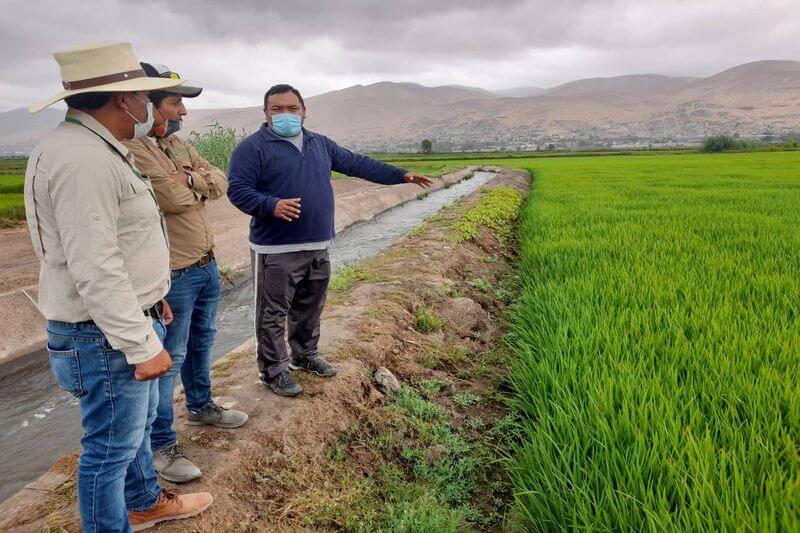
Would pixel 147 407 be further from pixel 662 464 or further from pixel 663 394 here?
pixel 663 394

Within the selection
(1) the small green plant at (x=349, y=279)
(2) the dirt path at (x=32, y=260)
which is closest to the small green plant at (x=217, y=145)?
(2) the dirt path at (x=32, y=260)

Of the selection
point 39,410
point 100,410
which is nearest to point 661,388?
point 100,410

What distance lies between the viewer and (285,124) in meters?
2.79

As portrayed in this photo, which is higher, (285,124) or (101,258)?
(285,124)

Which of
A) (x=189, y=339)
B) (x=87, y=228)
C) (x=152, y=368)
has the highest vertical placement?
(x=87, y=228)

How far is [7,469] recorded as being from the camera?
3.29 meters

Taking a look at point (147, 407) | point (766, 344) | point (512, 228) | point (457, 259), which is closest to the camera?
point (147, 407)

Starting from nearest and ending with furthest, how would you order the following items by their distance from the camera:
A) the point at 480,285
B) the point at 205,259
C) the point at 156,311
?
the point at 156,311 → the point at 205,259 → the point at 480,285

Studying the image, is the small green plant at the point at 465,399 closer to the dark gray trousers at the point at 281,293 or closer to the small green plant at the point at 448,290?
the dark gray trousers at the point at 281,293


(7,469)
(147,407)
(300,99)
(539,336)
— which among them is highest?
(300,99)

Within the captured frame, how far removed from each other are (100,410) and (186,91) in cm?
145

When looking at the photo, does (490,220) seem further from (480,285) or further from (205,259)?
(205,259)

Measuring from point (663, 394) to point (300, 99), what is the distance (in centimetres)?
257

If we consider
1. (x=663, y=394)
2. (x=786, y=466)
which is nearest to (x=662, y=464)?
(x=786, y=466)
